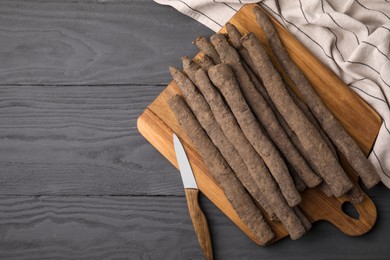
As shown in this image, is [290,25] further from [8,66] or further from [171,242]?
[8,66]

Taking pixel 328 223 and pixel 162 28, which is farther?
pixel 162 28

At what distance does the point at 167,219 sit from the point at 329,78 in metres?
0.61

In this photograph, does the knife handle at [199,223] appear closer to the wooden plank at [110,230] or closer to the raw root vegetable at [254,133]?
the wooden plank at [110,230]

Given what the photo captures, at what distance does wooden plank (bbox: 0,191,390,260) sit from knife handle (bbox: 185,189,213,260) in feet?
0.09

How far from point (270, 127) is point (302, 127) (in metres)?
0.08

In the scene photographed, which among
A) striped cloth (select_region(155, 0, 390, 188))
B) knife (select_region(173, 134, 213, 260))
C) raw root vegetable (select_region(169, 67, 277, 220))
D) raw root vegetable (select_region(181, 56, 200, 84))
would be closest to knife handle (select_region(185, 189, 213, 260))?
knife (select_region(173, 134, 213, 260))

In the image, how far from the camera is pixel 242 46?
4.55ft

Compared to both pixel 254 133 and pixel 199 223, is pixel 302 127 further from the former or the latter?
pixel 199 223

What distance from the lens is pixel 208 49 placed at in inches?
54.7

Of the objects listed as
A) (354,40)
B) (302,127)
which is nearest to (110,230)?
(302,127)

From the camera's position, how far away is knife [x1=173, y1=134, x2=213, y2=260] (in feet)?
4.64

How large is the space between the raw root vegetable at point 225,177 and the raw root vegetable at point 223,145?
0.6 inches

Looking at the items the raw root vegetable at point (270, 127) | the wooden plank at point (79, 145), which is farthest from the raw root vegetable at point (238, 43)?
the wooden plank at point (79, 145)

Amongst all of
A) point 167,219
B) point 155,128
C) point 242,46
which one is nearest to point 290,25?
point 242,46
